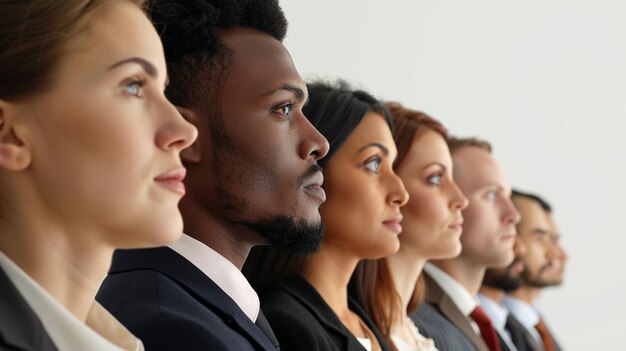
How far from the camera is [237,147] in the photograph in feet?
8.10

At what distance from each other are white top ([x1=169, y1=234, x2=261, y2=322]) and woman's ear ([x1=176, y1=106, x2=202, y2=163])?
17cm

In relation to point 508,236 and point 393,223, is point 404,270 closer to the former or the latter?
point 393,223

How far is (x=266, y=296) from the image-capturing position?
2.92m

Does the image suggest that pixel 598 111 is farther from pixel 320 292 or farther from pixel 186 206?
pixel 186 206

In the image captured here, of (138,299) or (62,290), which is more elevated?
(62,290)

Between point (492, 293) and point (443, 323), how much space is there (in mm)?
1088

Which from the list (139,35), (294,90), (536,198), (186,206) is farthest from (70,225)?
(536,198)

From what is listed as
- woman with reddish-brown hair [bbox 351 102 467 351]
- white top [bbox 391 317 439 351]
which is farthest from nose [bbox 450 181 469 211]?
→ white top [bbox 391 317 439 351]

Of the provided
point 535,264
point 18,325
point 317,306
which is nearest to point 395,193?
point 317,306

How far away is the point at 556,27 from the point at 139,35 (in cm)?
596

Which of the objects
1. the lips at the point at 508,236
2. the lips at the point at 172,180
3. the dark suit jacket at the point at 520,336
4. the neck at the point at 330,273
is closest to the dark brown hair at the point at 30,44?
the lips at the point at 172,180

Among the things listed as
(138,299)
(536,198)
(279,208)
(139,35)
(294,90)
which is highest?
(139,35)

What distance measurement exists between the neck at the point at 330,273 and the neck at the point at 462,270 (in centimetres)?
126

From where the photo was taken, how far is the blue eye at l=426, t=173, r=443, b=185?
3705 millimetres
